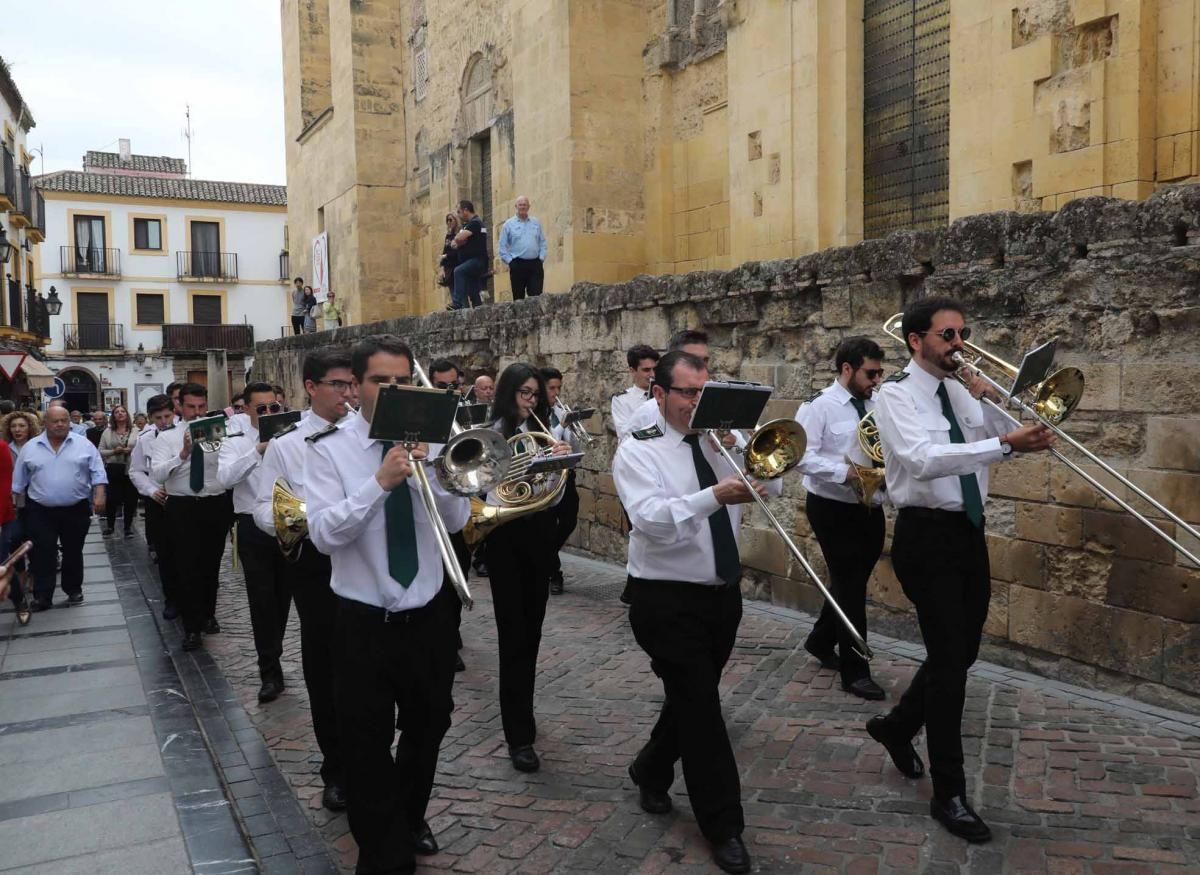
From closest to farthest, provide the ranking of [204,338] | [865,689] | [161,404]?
[865,689] < [161,404] < [204,338]

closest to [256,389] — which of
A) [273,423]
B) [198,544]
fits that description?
[198,544]

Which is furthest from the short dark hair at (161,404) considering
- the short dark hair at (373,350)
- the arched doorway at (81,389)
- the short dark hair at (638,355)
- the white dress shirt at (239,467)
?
the arched doorway at (81,389)

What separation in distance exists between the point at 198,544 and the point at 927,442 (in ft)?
19.5

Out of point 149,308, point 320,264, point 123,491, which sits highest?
point 149,308

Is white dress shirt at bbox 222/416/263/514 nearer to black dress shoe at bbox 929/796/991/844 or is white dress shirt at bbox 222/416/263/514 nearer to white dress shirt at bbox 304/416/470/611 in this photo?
white dress shirt at bbox 304/416/470/611

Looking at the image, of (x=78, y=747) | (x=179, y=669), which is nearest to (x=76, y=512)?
(x=179, y=669)

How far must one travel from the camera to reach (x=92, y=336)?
1831 inches

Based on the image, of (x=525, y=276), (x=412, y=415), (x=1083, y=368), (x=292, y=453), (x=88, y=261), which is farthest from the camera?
(x=88, y=261)

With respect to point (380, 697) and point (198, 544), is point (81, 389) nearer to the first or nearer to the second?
point (198, 544)

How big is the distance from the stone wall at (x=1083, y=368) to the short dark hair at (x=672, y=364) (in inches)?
116

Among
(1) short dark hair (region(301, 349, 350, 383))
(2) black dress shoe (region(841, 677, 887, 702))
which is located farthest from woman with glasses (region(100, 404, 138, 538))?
(2) black dress shoe (region(841, 677, 887, 702))

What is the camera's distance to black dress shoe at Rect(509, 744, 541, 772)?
4863mm

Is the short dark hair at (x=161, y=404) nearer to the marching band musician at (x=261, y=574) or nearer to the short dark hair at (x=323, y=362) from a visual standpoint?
the marching band musician at (x=261, y=574)

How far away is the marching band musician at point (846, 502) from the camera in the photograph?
580 centimetres
